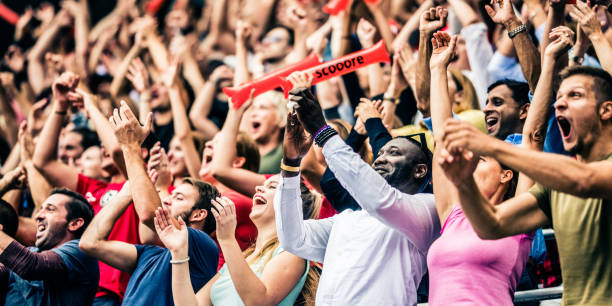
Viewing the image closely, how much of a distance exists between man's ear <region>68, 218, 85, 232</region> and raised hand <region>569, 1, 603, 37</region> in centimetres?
266

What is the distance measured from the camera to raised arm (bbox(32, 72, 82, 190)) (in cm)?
446

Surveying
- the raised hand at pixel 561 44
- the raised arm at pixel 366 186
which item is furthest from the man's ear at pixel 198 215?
the raised hand at pixel 561 44

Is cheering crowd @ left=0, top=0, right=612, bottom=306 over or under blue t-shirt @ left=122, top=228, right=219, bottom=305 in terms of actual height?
over

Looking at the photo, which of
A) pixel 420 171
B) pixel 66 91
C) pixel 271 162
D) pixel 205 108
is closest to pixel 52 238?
pixel 66 91

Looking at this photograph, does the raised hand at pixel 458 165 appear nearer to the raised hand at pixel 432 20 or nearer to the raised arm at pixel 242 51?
the raised hand at pixel 432 20

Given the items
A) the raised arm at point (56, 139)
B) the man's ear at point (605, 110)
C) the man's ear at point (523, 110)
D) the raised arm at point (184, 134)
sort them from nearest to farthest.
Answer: the man's ear at point (605, 110) < the man's ear at point (523, 110) < the raised arm at point (56, 139) < the raised arm at point (184, 134)

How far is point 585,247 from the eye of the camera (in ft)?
7.34

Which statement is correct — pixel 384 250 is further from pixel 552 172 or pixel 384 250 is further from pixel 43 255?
pixel 43 255

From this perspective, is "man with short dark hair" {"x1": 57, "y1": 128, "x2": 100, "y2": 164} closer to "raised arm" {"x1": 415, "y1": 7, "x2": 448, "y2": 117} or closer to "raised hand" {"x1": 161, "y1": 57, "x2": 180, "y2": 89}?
"raised hand" {"x1": 161, "y1": 57, "x2": 180, "y2": 89}

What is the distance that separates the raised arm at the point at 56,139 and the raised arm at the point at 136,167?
3.73 feet

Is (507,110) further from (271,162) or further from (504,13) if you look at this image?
(271,162)

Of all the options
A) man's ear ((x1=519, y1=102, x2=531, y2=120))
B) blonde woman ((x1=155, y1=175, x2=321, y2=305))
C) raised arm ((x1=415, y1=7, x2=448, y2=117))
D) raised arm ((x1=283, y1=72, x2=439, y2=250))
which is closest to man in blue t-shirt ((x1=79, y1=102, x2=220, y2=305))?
blonde woman ((x1=155, y1=175, x2=321, y2=305))

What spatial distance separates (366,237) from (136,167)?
1160 mm

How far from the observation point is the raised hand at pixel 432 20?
3.22 m
